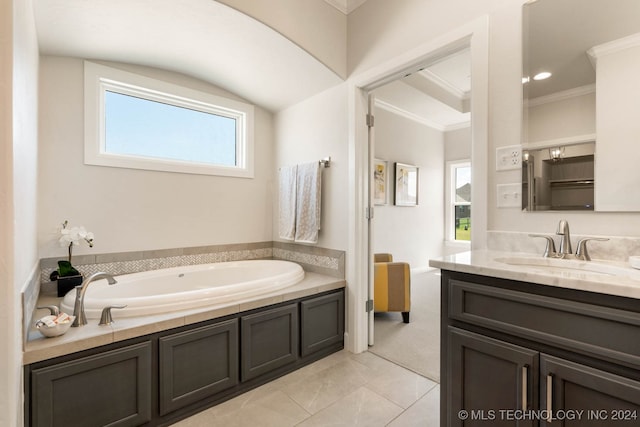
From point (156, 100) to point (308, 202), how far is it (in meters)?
1.66

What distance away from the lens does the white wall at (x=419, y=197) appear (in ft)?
14.9

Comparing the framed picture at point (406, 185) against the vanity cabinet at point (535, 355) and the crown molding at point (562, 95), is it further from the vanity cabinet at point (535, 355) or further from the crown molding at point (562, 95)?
the vanity cabinet at point (535, 355)

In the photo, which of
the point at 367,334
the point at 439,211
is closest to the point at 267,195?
the point at 367,334

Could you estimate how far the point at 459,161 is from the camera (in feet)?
18.0

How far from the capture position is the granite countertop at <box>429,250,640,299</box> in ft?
2.85

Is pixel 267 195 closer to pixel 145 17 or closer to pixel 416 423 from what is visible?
pixel 145 17

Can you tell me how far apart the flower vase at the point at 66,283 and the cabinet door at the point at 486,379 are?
2.43 metres

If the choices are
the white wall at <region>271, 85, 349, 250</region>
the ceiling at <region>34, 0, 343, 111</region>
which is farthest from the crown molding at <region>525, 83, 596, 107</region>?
the ceiling at <region>34, 0, 343, 111</region>

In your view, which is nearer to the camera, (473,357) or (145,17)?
(473,357)

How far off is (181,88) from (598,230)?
10.4 feet

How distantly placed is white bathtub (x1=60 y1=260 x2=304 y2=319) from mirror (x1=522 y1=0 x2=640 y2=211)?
171cm

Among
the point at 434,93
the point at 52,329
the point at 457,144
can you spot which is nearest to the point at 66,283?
the point at 52,329

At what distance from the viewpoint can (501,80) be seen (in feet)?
5.32

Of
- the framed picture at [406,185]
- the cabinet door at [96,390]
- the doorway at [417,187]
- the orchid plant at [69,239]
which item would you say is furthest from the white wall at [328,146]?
the framed picture at [406,185]
